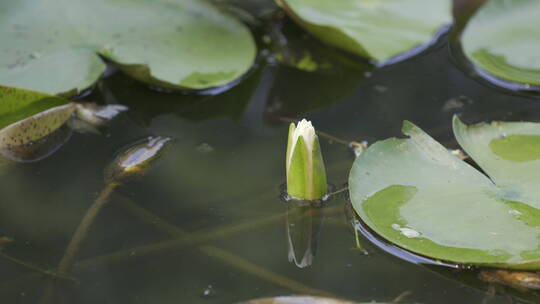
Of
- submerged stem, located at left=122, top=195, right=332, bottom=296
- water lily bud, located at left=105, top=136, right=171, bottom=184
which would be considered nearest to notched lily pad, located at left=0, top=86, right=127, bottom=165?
water lily bud, located at left=105, top=136, right=171, bottom=184

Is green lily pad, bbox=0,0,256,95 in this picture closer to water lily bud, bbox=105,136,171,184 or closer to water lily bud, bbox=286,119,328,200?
water lily bud, bbox=105,136,171,184

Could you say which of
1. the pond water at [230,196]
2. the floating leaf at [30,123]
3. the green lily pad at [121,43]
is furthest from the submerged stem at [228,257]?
the green lily pad at [121,43]

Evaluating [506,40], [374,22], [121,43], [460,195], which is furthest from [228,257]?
[506,40]

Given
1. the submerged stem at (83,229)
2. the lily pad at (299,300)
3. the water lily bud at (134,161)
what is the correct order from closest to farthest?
1. the lily pad at (299,300)
2. the submerged stem at (83,229)
3. the water lily bud at (134,161)

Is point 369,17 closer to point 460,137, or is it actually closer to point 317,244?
point 460,137

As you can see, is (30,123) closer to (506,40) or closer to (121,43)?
(121,43)

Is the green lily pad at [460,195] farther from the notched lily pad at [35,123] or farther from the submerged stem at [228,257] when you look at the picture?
the notched lily pad at [35,123]

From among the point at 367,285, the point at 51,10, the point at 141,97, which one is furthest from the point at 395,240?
the point at 51,10

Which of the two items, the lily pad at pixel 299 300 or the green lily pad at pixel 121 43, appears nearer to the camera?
the lily pad at pixel 299 300
